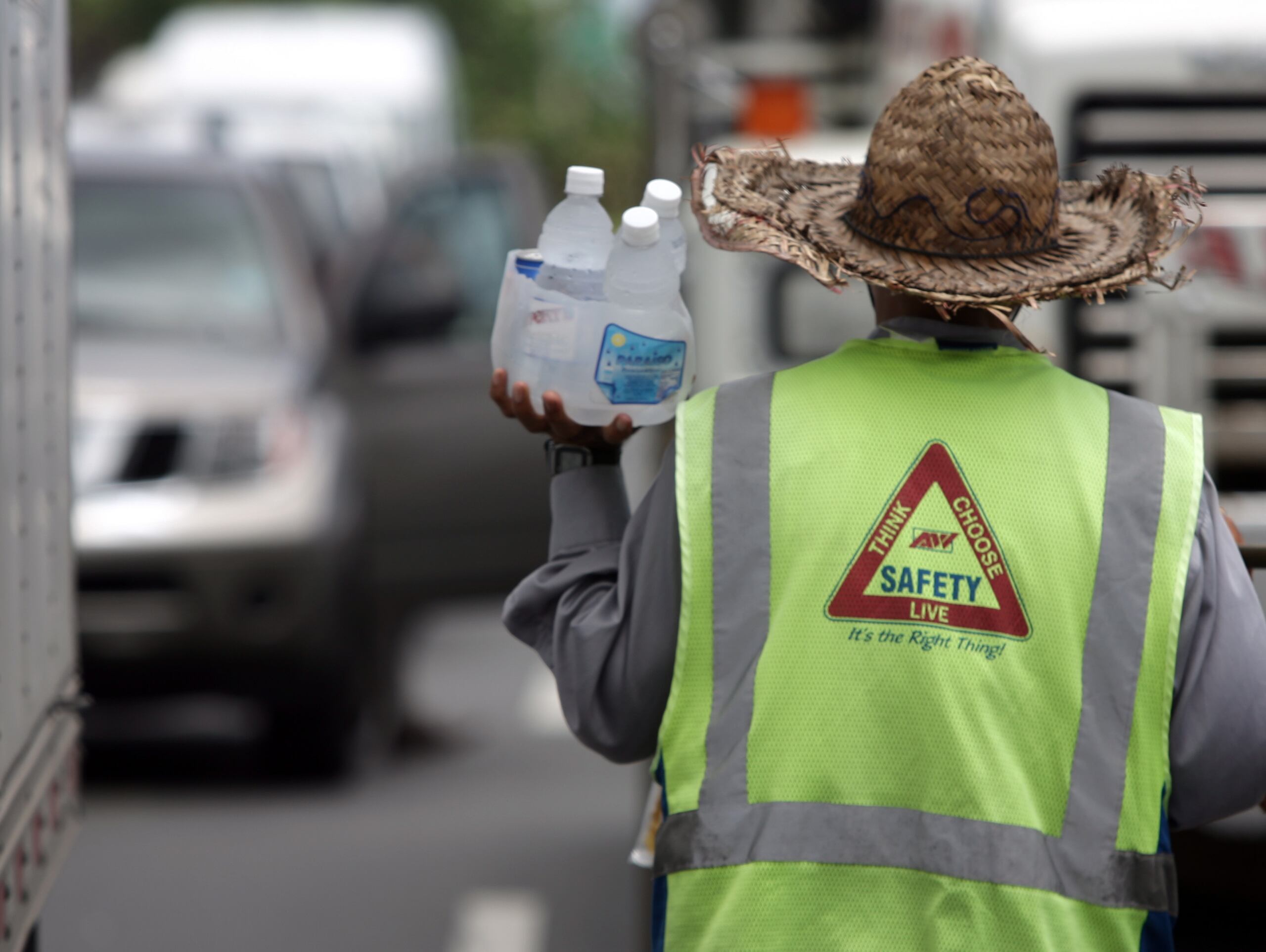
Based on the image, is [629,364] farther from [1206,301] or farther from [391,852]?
[391,852]

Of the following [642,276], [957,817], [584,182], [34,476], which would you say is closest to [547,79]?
[34,476]

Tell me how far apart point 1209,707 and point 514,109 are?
38.3 meters

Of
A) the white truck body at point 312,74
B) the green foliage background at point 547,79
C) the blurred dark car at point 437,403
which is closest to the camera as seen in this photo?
the blurred dark car at point 437,403

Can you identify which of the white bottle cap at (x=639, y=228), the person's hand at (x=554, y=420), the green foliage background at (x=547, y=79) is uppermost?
the white bottle cap at (x=639, y=228)

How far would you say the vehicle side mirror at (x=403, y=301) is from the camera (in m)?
7.39

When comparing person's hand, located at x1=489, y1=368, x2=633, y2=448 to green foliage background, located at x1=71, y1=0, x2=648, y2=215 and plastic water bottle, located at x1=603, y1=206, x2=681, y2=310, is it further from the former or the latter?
green foliage background, located at x1=71, y1=0, x2=648, y2=215

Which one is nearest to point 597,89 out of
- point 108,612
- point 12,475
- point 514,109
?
point 514,109

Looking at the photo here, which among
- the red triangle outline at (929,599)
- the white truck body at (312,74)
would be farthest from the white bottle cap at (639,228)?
the white truck body at (312,74)

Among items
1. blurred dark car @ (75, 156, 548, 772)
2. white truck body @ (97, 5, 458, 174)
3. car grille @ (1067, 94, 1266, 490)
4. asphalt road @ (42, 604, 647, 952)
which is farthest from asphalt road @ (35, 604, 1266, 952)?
white truck body @ (97, 5, 458, 174)

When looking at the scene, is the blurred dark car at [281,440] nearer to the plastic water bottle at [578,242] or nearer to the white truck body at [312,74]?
the plastic water bottle at [578,242]

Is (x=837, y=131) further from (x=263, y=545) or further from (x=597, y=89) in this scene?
(x=597, y=89)

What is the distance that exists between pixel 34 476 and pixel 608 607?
1.06 meters

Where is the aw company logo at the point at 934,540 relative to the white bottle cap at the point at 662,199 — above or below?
below

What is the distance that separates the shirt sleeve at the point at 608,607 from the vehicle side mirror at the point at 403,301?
503cm
